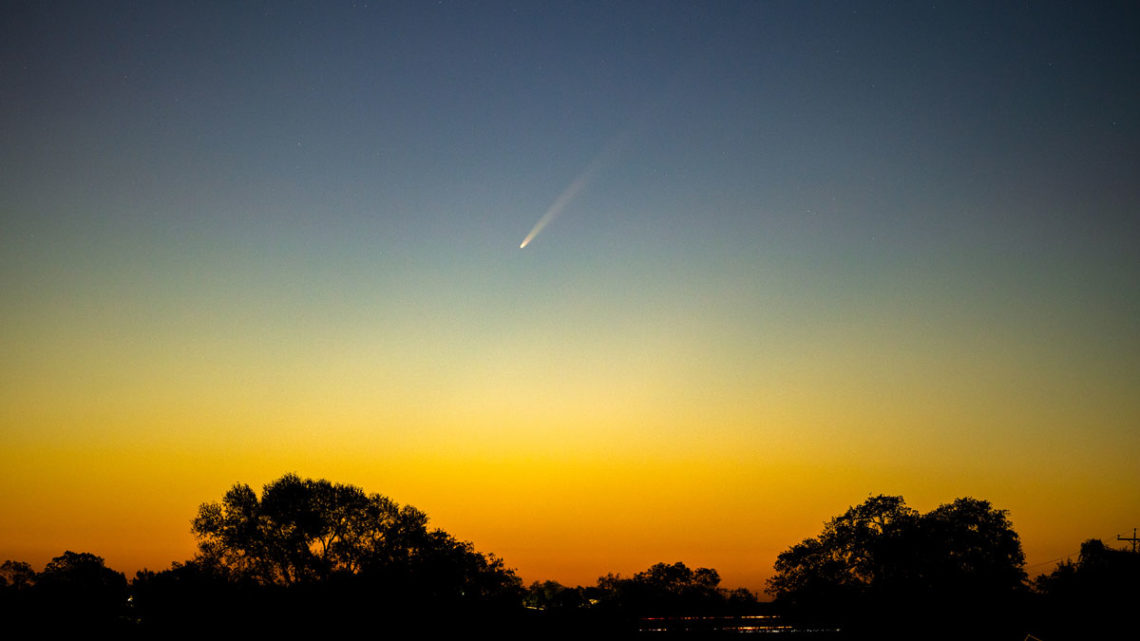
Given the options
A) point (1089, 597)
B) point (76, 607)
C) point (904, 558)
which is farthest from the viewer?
point (904, 558)

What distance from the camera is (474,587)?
Answer: 263 feet

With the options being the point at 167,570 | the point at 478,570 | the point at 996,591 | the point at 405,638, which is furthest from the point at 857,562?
the point at 167,570

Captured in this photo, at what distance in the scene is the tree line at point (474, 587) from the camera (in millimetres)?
54531

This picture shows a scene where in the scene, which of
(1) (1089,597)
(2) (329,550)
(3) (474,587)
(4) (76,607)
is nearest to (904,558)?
(1) (1089,597)

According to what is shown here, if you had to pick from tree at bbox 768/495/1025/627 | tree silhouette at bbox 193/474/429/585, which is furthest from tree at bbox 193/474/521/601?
tree at bbox 768/495/1025/627

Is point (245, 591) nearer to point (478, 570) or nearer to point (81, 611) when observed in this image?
point (81, 611)

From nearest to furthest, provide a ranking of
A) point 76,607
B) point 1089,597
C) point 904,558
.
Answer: point 76,607 < point 1089,597 < point 904,558

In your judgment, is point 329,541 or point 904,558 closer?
point 329,541

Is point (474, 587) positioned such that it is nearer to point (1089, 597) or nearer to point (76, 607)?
point (76, 607)

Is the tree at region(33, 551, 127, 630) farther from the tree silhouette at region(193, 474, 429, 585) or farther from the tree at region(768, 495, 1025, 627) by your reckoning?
the tree at region(768, 495, 1025, 627)

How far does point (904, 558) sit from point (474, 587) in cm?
5556

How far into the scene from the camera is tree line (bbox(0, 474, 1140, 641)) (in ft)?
179

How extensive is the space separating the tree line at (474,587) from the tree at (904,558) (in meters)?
0.17

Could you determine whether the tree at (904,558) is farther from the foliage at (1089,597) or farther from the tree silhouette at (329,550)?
the tree silhouette at (329,550)
